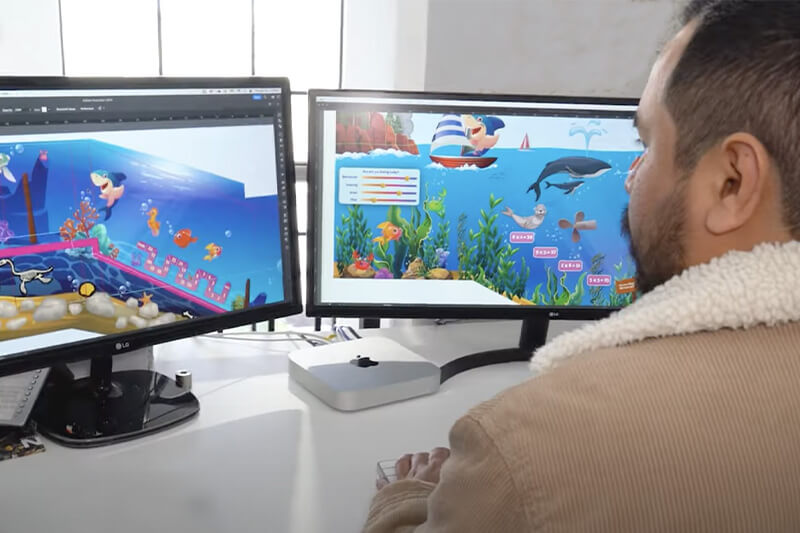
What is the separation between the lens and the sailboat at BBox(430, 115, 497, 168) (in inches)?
52.2

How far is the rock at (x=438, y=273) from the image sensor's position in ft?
4.49

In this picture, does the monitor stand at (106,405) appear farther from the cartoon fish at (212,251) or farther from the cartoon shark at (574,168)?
the cartoon shark at (574,168)

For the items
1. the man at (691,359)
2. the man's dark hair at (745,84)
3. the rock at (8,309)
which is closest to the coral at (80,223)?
the rock at (8,309)

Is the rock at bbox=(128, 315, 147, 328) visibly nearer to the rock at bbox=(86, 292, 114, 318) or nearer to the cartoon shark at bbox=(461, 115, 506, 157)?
the rock at bbox=(86, 292, 114, 318)

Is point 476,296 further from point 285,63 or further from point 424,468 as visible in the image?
→ point 285,63

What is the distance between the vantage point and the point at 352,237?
133 cm

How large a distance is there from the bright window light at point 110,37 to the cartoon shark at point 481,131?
1.80m

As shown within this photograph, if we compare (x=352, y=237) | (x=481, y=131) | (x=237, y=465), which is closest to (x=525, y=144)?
(x=481, y=131)

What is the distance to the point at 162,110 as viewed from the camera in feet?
3.77

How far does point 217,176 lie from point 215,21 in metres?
1.79

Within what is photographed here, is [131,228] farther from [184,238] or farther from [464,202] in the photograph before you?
[464,202]

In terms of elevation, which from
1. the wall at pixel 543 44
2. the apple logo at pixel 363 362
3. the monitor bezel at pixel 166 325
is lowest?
the apple logo at pixel 363 362

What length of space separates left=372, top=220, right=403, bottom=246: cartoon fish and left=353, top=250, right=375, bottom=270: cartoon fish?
1.1 inches

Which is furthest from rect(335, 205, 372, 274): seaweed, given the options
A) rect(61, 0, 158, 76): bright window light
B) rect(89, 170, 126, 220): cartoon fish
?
rect(61, 0, 158, 76): bright window light
